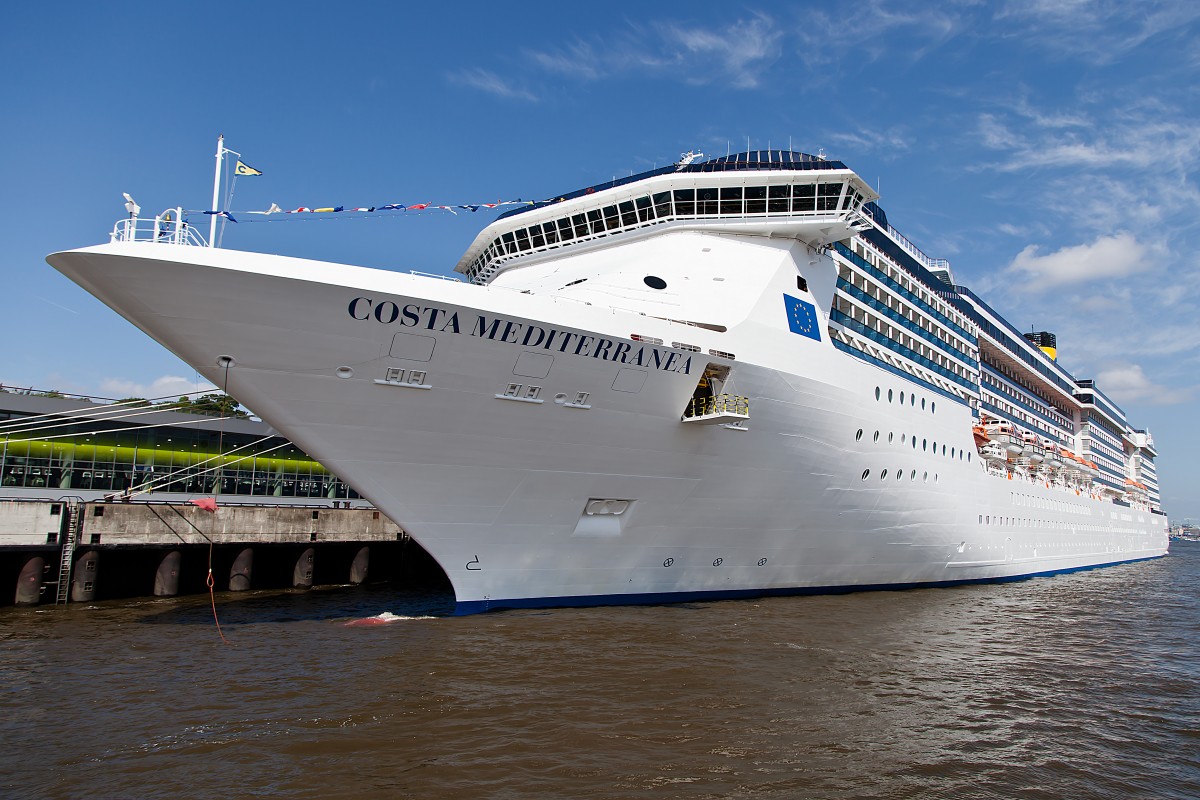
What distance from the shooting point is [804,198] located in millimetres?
15594

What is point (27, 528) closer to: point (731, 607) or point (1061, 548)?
point (731, 607)

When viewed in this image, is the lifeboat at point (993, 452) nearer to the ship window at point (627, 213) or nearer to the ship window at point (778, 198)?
the ship window at point (778, 198)

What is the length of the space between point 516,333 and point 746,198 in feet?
24.6

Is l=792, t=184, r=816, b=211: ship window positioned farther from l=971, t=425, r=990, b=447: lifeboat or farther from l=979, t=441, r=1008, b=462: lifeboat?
l=979, t=441, r=1008, b=462: lifeboat

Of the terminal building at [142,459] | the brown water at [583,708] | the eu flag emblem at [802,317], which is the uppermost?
the eu flag emblem at [802,317]

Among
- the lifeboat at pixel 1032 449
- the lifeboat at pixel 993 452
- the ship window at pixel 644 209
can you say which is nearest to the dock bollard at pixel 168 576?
the ship window at pixel 644 209

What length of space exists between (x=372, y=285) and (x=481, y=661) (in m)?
5.20

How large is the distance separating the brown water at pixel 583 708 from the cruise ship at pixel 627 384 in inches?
59.0

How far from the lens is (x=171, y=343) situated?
965 cm

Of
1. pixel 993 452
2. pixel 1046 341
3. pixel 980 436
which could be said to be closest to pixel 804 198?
pixel 980 436

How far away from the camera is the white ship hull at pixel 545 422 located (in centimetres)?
946

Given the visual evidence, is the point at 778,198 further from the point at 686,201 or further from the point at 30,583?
the point at 30,583

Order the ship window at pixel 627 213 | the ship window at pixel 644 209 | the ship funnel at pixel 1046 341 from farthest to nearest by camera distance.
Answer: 1. the ship funnel at pixel 1046 341
2. the ship window at pixel 627 213
3. the ship window at pixel 644 209

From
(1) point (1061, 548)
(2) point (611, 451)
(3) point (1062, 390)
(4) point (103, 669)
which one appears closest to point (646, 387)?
(2) point (611, 451)
